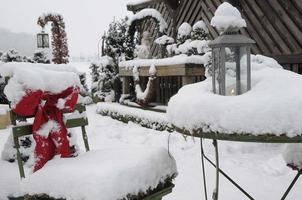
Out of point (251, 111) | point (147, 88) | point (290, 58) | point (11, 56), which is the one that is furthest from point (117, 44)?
point (251, 111)

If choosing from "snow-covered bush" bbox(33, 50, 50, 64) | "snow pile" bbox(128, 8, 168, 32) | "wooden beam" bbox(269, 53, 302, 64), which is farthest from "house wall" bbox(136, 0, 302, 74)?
"snow-covered bush" bbox(33, 50, 50, 64)

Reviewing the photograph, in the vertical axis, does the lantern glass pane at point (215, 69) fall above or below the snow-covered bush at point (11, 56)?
below

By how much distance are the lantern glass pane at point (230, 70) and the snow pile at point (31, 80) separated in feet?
3.69

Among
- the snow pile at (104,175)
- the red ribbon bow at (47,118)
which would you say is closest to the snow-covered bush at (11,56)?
the red ribbon bow at (47,118)

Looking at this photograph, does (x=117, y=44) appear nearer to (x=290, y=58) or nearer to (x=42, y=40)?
(x=42, y=40)

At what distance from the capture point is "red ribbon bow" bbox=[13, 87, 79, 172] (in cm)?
232

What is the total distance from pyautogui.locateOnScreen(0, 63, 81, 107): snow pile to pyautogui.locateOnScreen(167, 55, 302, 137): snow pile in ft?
3.10

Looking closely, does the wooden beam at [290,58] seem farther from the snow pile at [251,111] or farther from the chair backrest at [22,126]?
the chair backrest at [22,126]

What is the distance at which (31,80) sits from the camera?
7.53ft

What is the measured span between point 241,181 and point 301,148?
1388 mm

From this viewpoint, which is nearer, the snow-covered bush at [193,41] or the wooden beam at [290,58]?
the wooden beam at [290,58]

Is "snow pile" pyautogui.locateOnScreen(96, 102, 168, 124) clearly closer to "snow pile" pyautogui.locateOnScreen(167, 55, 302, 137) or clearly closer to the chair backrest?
the chair backrest

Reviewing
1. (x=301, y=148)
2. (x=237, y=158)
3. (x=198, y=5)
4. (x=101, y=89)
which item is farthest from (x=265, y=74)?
(x=101, y=89)

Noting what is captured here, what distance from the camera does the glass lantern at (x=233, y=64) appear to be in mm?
1945
